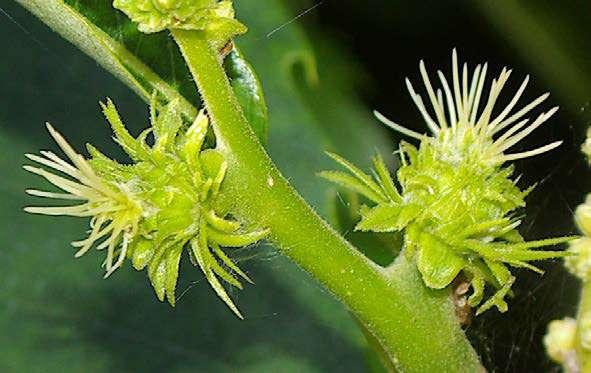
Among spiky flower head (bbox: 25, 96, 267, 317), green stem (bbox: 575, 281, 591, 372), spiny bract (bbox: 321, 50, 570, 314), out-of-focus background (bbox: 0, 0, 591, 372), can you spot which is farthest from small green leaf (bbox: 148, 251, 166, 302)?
out-of-focus background (bbox: 0, 0, 591, 372)

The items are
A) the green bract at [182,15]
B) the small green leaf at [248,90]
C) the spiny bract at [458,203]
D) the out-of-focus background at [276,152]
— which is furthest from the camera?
the out-of-focus background at [276,152]

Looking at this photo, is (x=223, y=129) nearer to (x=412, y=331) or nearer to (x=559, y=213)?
(x=412, y=331)

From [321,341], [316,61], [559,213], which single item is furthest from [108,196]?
[559,213]

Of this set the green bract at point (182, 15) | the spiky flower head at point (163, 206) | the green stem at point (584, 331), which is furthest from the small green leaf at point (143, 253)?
the green stem at point (584, 331)

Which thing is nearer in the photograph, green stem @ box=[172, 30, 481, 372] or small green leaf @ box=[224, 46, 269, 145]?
green stem @ box=[172, 30, 481, 372]

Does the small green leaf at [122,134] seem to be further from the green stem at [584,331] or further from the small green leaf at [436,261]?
the green stem at [584,331]

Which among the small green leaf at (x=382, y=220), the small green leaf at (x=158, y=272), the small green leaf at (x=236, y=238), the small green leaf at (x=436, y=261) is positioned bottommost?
the small green leaf at (x=436, y=261)

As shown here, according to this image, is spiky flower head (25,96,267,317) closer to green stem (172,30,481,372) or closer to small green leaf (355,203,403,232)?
green stem (172,30,481,372)
